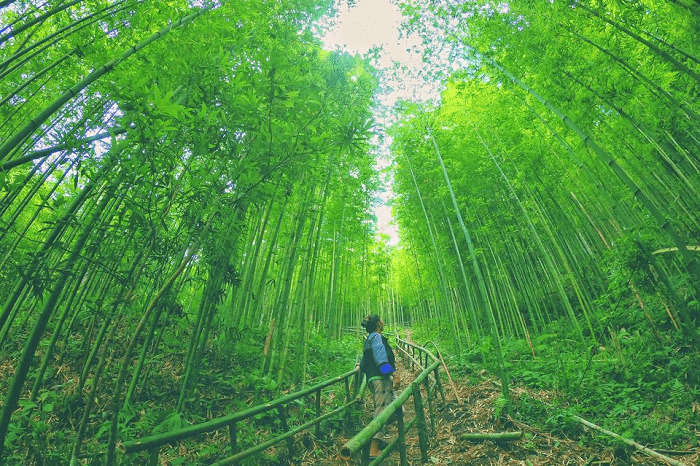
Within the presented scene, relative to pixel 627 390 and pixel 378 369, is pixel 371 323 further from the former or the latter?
pixel 627 390

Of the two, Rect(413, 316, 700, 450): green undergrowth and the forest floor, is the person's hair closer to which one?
the forest floor

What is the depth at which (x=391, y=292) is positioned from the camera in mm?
17094

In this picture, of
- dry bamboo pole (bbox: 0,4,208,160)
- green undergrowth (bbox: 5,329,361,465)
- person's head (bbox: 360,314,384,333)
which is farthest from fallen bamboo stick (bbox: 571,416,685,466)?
dry bamboo pole (bbox: 0,4,208,160)

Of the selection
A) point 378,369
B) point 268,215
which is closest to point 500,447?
point 378,369

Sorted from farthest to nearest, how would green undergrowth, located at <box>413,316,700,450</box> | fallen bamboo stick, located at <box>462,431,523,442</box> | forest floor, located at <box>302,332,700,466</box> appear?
fallen bamboo stick, located at <box>462,431,523,442</box>
green undergrowth, located at <box>413,316,700,450</box>
forest floor, located at <box>302,332,700,466</box>

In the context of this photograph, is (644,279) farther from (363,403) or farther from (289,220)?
(289,220)

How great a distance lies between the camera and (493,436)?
2.61 metres

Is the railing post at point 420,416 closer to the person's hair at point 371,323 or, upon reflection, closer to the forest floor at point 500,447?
the forest floor at point 500,447

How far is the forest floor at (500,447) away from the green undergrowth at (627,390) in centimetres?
10

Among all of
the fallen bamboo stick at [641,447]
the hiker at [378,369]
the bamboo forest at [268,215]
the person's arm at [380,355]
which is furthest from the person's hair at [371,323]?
the fallen bamboo stick at [641,447]

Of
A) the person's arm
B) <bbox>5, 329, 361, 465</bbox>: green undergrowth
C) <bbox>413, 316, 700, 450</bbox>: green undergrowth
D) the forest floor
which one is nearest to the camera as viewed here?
<bbox>5, 329, 361, 465</bbox>: green undergrowth

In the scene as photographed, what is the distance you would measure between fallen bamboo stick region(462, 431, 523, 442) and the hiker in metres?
0.76

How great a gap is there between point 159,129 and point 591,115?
12.3 ft

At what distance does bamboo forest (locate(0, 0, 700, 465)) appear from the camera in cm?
150
